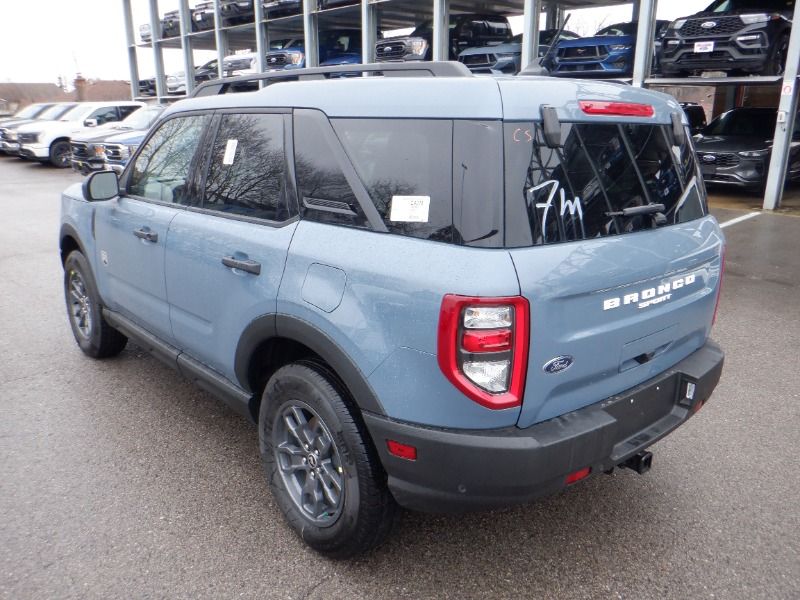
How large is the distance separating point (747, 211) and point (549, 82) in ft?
33.0

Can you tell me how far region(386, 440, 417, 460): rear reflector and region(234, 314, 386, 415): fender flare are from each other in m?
0.11

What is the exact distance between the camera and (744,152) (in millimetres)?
11312

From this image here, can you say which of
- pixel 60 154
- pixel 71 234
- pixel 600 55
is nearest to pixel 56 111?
pixel 60 154

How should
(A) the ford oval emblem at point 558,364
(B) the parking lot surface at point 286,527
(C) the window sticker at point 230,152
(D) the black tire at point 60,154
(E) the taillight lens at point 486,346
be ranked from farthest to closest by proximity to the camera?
(D) the black tire at point 60,154
(C) the window sticker at point 230,152
(B) the parking lot surface at point 286,527
(A) the ford oval emblem at point 558,364
(E) the taillight lens at point 486,346

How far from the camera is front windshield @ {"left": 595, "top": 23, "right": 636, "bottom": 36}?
1162cm

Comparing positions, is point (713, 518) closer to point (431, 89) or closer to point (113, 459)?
point (431, 89)

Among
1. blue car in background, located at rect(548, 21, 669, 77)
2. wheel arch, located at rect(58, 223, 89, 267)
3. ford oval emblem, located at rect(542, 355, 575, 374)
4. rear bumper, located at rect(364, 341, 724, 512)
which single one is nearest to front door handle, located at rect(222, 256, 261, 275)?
rear bumper, located at rect(364, 341, 724, 512)

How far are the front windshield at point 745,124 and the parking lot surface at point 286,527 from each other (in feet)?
32.0

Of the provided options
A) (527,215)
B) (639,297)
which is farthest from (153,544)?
(639,297)

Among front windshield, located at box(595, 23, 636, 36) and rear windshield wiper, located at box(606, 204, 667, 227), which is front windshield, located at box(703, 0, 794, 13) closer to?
front windshield, located at box(595, 23, 636, 36)

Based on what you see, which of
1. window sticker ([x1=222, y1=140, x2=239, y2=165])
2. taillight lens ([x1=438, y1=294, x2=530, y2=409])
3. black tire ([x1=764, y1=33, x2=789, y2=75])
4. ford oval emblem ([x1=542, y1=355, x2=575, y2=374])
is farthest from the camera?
black tire ([x1=764, y1=33, x2=789, y2=75])

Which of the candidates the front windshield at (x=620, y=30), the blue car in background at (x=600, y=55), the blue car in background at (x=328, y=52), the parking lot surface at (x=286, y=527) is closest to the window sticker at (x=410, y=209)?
the parking lot surface at (x=286, y=527)

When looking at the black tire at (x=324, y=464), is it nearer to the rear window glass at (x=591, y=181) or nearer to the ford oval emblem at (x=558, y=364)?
the ford oval emblem at (x=558, y=364)

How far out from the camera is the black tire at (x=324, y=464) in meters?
2.31
